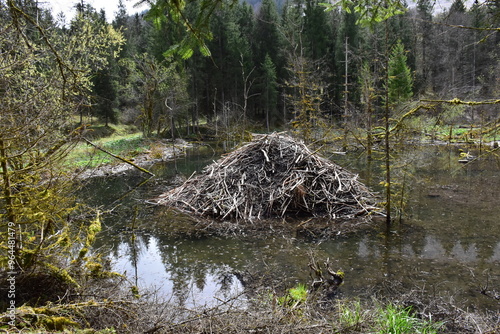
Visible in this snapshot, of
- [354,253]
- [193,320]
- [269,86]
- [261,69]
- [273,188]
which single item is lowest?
[354,253]

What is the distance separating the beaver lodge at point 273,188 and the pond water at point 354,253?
1.07m

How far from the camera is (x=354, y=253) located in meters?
7.22

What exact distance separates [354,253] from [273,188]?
Result: 3.55 meters

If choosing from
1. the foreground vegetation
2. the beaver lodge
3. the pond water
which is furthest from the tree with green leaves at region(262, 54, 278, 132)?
the foreground vegetation

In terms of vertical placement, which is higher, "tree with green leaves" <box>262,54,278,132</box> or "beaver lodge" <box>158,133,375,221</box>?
"tree with green leaves" <box>262,54,278,132</box>

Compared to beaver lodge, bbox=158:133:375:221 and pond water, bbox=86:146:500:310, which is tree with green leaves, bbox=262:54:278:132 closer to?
beaver lodge, bbox=158:133:375:221

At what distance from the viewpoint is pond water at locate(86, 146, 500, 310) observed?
5906mm

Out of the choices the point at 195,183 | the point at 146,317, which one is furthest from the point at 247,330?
the point at 195,183

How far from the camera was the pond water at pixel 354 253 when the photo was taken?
19.4 feet

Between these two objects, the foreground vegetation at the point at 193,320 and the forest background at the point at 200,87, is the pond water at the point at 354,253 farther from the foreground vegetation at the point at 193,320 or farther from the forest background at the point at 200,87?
the forest background at the point at 200,87

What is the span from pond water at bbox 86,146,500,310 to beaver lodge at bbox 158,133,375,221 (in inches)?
42.0

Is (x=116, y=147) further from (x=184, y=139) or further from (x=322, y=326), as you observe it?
(x=322, y=326)

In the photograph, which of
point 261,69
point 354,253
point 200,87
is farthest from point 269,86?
point 354,253

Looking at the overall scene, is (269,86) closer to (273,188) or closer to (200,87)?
(200,87)
